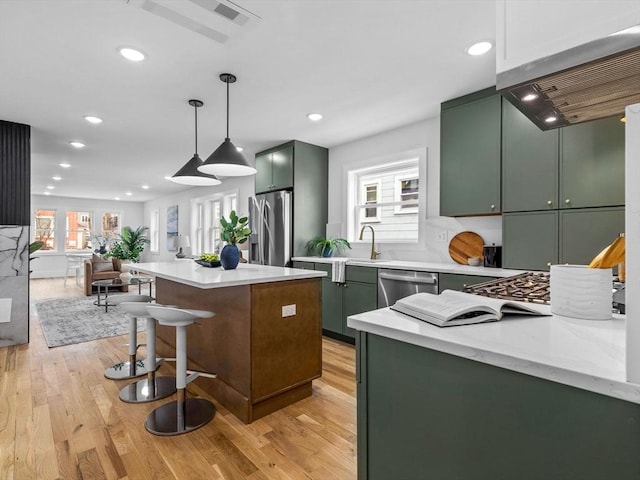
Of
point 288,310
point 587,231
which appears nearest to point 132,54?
point 288,310

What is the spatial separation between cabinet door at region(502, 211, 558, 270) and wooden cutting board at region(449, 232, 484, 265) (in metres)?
0.48

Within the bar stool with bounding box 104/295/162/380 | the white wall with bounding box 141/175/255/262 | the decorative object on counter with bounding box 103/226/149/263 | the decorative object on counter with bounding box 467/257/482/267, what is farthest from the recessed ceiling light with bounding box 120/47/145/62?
the decorative object on counter with bounding box 103/226/149/263

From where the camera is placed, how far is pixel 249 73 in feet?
9.02

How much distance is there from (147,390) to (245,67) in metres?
2.63

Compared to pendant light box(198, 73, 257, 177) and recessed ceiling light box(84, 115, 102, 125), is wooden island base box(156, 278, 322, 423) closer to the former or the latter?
pendant light box(198, 73, 257, 177)

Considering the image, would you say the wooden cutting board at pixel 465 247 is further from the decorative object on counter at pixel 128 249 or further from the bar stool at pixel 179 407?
the decorative object on counter at pixel 128 249

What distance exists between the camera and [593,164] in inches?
95.5

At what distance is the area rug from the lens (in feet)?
13.4

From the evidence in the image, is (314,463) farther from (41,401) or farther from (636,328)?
(41,401)

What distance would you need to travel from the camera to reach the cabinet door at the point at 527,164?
262 centimetres

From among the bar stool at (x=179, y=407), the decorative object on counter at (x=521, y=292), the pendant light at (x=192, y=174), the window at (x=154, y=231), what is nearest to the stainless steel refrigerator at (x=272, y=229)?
the pendant light at (x=192, y=174)

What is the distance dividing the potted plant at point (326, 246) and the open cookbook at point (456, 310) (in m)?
3.40

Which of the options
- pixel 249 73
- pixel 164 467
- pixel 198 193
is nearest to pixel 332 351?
pixel 164 467

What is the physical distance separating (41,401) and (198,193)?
20.4ft
